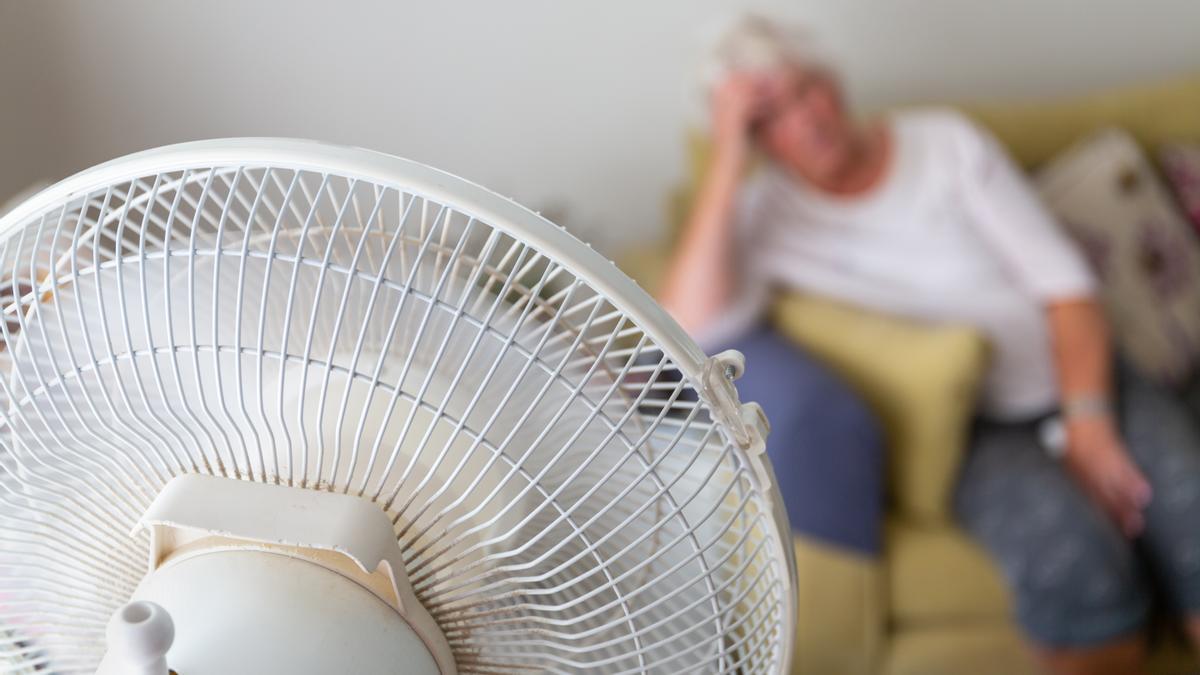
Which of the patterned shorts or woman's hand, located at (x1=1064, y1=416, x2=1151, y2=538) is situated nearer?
the patterned shorts

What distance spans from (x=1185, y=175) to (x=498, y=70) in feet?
4.12

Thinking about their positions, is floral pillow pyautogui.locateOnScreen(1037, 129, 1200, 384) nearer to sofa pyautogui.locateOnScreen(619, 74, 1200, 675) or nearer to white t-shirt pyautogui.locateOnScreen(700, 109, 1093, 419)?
white t-shirt pyautogui.locateOnScreen(700, 109, 1093, 419)

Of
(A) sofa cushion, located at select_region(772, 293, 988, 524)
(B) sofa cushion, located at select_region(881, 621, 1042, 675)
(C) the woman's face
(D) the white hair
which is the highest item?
(D) the white hair

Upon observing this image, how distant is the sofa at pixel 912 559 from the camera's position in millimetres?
1457

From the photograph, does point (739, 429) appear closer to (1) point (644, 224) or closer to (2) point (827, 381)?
(2) point (827, 381)

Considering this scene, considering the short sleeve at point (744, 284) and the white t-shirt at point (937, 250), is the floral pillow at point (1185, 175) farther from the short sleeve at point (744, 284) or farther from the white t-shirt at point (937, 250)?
the short sleeve at point (744, 284)

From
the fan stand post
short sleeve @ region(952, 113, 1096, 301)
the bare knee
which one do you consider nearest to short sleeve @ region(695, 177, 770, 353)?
short sleeve @ region(952, 113, 1096, 301)

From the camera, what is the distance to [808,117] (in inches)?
67.0

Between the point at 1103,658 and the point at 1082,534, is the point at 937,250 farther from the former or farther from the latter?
the point at 1103,658

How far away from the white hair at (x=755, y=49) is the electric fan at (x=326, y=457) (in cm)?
120

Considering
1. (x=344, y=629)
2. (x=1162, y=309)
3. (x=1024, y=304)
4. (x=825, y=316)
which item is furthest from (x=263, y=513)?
(x=1162, y=309)

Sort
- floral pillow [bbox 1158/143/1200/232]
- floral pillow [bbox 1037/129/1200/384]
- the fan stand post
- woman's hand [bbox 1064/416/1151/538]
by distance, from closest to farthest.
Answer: the fan stand post, woman's hand [bbox 1064/416/1151/538], floral pillow [bbox 1037/129/1200/384], floral pillow [bbox 1158/143/1200/232]

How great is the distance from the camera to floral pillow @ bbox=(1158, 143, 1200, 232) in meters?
1.90

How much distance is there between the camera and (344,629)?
0.51 meters
